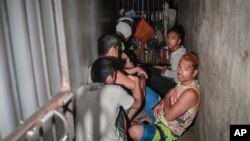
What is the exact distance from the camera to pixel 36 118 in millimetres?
1528

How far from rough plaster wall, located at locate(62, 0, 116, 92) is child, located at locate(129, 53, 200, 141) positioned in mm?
1121

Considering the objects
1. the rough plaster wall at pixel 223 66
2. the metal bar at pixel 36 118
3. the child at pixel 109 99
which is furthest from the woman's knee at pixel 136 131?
the metal bar at pixel 36 118

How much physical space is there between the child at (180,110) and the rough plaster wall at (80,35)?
1.12 meters

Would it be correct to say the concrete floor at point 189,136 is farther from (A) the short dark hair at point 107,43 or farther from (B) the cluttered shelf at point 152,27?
(B) the cluttered shelf at point 152,27

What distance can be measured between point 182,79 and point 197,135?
1.14 m

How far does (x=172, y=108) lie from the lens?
12.4 feet

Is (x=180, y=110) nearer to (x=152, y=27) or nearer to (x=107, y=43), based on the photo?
(x=107, y=43)

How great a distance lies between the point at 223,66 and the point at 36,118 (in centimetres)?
193

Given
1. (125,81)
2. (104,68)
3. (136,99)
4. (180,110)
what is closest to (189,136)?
(180,110)

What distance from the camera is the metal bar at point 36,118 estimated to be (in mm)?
1391

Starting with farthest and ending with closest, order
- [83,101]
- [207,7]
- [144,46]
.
→ [144,46]
[207,7]
[83,101]

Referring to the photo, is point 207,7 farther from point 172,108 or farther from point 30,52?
point 30,52

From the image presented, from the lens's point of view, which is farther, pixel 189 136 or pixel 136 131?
pixel 189 136

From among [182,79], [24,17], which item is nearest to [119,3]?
[182,79]
